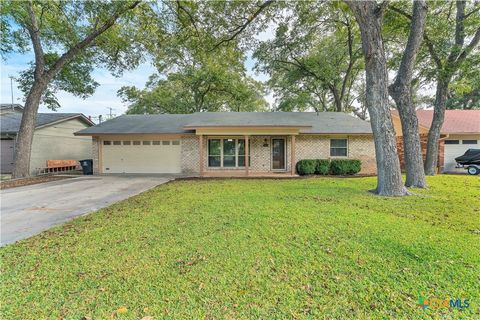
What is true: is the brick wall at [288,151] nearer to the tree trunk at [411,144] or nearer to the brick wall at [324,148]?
the brick wall at [324,148]

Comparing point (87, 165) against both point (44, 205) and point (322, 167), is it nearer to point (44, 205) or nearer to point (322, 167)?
point (44, 205)

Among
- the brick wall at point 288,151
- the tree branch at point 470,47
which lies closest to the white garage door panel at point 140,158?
the brick wall at point 288,151

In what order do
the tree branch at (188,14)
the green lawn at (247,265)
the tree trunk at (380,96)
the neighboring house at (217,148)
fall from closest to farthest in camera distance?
the green lawn at (247,265) < the tree trunk at (380,96) < the tree branch at (188,14) < the neighboring house at (217,148)

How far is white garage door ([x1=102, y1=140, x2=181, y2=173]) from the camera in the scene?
46.3 ft

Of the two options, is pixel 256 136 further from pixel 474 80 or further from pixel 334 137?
pixel 474 80

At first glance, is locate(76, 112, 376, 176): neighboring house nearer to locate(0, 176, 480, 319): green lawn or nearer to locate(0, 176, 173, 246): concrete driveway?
locate(0, 176, 173, 246): concrete driveway

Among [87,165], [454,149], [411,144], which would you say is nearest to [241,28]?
[411,144]

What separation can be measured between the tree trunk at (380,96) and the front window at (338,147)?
21.5 ft

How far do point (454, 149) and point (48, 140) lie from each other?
27631 mm

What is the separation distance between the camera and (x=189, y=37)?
38.3 ft

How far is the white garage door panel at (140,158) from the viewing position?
1414cm

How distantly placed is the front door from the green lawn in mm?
8653

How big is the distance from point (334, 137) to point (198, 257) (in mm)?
12444

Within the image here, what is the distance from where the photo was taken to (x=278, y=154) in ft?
46.6
